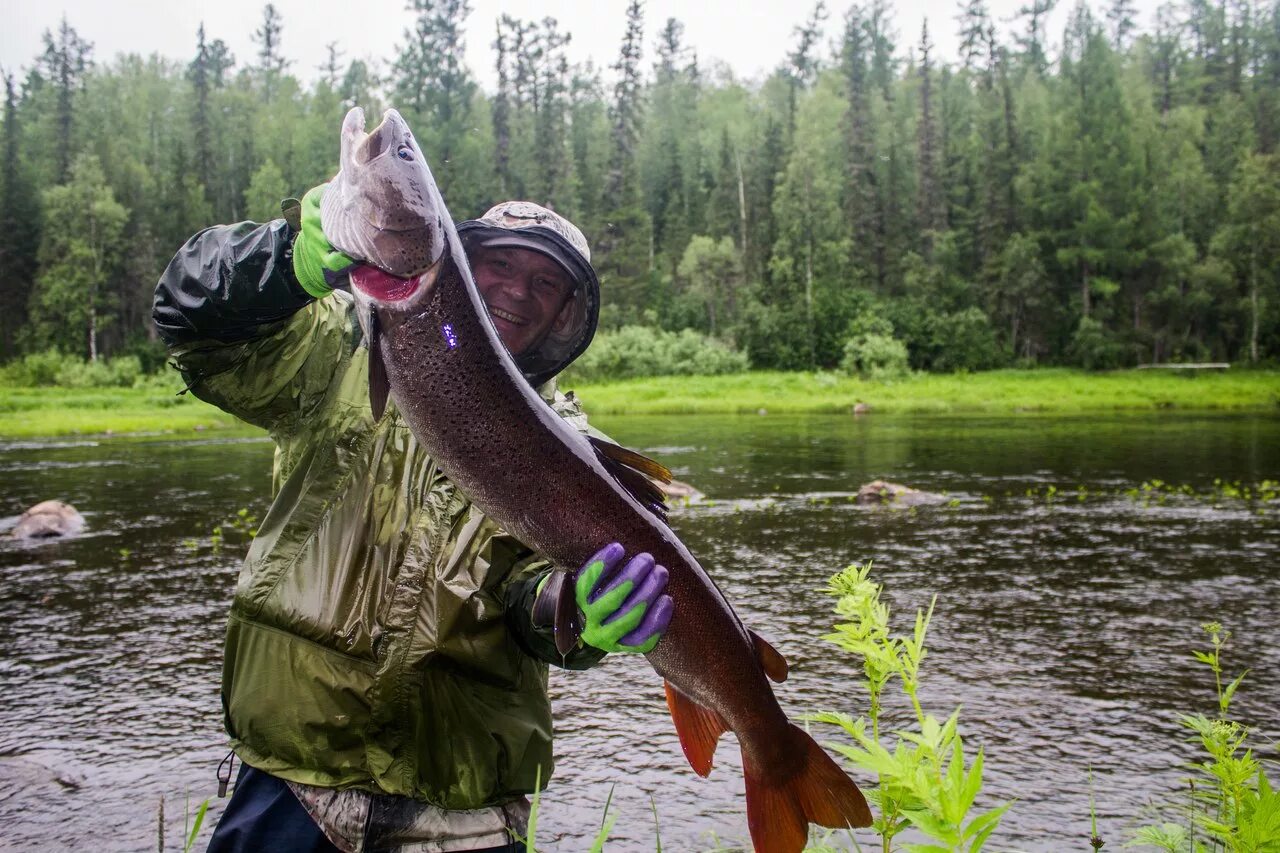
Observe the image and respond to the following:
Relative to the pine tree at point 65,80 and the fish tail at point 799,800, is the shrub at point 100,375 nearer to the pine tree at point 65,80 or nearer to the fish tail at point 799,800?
the pine tree at point 65,80

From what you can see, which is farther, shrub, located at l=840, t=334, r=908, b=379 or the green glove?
shrub, located at l=840, t=334, r=908, b=379

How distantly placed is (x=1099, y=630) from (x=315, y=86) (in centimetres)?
9087

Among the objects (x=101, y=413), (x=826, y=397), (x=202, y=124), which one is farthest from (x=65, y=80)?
(x=826, y=397)

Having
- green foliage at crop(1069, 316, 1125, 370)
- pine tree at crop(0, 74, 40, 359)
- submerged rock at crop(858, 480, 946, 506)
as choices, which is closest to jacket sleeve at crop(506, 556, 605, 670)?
submerged rock at crop(858, 480, 946, 506)

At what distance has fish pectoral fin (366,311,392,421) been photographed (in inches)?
90.4

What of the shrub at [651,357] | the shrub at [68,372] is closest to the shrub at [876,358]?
the shrub at [651,357]

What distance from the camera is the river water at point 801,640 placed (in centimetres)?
552

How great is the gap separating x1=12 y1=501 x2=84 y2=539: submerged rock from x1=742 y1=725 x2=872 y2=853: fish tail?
12852 millimetres

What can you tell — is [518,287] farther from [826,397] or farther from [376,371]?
[826,397]

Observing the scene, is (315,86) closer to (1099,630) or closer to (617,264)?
(617,264)

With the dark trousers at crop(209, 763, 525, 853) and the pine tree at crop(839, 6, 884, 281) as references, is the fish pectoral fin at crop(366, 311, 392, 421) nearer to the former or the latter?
the dark trousers at crop(209, 763, 525, 853)

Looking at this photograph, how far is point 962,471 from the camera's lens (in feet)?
60.7

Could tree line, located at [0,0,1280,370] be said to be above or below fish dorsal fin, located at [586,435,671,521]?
above

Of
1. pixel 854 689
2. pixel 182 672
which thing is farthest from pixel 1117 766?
pixel 182 672
